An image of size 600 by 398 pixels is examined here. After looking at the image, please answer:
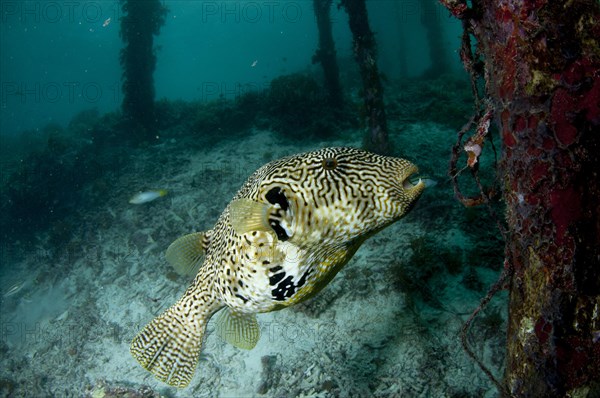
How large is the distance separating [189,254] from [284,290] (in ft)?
4.33

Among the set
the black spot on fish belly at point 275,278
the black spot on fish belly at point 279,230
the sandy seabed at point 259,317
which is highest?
the black spot on fish belly at point 279,230

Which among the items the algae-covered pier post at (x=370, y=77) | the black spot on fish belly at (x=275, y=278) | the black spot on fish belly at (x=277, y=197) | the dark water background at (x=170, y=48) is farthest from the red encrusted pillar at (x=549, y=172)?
the dark water background at (x=170, y=48)

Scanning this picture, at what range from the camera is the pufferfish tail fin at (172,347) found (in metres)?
3.40

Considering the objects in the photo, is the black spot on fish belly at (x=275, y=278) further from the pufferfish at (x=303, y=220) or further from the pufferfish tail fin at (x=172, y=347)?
the pufferfish tail fin at (x=172, y=347)

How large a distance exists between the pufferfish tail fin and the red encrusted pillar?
275 cm

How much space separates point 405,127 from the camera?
1093cm

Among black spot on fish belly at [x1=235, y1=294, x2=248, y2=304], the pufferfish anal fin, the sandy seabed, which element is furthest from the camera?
the sandy seabed

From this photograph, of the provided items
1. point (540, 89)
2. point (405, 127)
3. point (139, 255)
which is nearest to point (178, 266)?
point (540, 89)

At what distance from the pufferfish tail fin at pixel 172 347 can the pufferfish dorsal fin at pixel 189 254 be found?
0.78 feet

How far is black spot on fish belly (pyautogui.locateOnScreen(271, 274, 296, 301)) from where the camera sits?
2.57 m

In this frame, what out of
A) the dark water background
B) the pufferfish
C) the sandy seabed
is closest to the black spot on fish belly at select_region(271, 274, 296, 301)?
the pufferfish

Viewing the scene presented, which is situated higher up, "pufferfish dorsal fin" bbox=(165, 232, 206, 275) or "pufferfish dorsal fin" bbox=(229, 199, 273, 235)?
"pufferfish dorsal fin" bbox=(229, 199, 273, 235)

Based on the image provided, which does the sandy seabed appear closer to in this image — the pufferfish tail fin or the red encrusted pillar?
the pufferfish tail fin

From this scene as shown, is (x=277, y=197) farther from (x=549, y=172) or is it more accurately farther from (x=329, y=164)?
(x=549, y=172)
